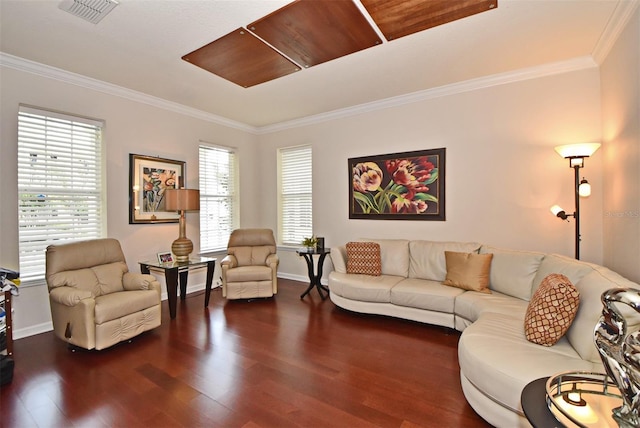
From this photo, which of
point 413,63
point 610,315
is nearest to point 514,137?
point 413,63

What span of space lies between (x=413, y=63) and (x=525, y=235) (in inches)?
91.7

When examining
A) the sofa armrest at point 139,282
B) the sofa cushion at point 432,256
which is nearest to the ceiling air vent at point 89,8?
the sofa armrest at point 139,282

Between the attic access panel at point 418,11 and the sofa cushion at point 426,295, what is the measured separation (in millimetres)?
2468

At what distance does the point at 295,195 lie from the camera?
18.2ft

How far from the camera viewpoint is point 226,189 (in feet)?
17.8

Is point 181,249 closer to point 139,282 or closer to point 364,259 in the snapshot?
point 139,282

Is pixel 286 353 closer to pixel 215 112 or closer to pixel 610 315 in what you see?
pixel 610 315

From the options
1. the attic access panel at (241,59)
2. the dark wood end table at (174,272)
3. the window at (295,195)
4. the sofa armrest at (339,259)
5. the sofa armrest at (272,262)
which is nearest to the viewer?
the attic access panel at (241,59)

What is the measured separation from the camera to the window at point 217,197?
5035 mm

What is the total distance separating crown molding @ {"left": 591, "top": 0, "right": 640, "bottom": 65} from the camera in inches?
92.1

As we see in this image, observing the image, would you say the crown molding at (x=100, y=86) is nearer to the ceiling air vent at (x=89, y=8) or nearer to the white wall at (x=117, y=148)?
the white wall at (x=117, y=148)

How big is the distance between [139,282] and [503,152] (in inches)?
173

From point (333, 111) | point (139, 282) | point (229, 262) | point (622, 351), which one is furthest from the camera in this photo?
point (333, 111)

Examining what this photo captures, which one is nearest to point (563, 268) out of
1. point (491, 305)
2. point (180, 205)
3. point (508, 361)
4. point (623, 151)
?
point (491, 305)
